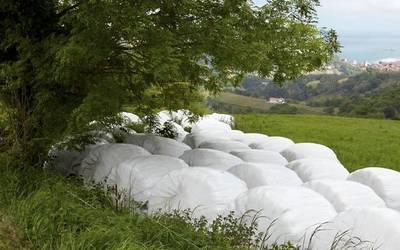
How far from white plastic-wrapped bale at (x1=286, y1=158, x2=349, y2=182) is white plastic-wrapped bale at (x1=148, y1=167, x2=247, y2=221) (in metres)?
1.38

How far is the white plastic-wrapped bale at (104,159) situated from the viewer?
7.78 metres

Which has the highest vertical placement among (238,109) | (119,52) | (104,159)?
(119,52)

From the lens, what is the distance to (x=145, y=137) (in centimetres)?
915

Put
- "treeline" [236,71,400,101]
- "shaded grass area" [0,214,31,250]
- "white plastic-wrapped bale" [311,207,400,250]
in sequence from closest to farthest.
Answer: "shaded grass area" [0,214,31,250] < "white plastic-wrapped bale" [311,207,400,250] < "treeline" [236,71,400,101]

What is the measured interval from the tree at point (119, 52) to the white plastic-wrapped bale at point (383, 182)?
6.96 feet

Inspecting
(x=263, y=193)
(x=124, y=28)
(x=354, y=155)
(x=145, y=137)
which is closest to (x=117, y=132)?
(x=145, y=137)

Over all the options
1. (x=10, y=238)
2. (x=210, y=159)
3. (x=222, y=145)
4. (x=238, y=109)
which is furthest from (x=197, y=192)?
(x=238, y=109)

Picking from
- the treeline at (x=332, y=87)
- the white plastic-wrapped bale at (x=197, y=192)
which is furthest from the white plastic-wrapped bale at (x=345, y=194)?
the treeline at (x=332, y=87)

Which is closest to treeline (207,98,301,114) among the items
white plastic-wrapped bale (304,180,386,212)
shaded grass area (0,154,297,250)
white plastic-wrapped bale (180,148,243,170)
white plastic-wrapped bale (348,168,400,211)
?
white plastic-wrapped bale (180,148,243,170)

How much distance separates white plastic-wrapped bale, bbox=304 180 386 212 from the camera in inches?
244

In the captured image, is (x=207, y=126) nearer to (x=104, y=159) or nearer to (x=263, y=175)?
(x=104, y=159)

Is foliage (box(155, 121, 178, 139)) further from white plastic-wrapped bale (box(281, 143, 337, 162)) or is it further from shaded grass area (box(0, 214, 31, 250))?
shaded grass area (box(0, 214, 31, 250))

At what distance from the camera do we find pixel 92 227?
16.9ft

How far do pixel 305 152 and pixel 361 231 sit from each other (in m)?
4.15
